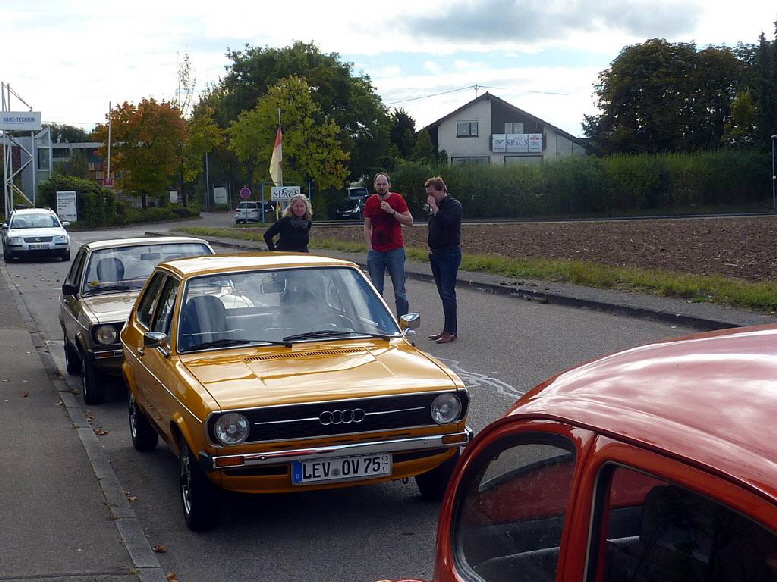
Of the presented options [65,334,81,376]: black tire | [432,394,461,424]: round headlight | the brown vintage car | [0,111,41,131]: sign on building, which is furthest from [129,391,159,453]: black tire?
[0,111,41,131]: sign on building

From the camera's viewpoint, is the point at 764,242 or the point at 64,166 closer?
the point at 764,242

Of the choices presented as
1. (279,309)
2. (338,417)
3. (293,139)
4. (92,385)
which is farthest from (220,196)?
(338,417)

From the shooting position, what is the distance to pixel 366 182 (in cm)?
8412

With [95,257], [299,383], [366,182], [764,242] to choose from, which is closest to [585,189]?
[366,182]

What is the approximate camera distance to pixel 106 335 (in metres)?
9.75

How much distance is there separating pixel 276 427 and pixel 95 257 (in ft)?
21.6

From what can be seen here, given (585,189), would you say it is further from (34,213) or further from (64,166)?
(64,166)

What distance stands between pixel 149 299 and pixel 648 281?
38.7 feet

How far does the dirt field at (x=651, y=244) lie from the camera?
77.0ft

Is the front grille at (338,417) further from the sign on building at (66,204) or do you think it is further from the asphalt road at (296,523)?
the sign on building at (66,204)

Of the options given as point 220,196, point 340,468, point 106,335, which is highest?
point 220,196

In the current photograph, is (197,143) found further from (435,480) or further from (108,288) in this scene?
(435,480)

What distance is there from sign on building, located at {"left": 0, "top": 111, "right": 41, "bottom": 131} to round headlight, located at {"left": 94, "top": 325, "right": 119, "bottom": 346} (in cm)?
6359

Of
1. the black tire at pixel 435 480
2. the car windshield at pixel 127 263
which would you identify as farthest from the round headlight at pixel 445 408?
the car windshield at pixel 127 263
